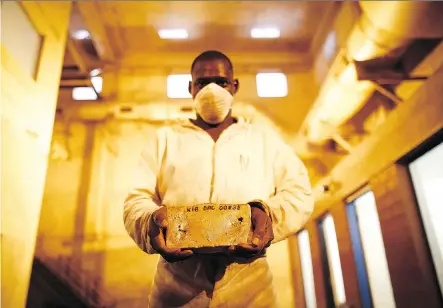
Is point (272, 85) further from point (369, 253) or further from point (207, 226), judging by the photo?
point (207, 226)

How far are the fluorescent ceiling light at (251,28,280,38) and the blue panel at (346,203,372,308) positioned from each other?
7.02 feet

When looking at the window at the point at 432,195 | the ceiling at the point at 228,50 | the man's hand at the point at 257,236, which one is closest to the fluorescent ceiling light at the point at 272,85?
the ceiling at the point at 228,50

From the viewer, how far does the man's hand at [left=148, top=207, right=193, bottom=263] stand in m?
0.70

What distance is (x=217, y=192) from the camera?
0.89 metres

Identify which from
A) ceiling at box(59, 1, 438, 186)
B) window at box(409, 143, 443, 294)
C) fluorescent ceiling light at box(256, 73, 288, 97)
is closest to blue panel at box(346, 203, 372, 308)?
window at box(409, 143, 443, 294)

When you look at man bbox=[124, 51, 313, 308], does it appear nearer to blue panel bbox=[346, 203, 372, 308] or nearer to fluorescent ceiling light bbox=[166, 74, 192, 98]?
blue panel bbox=[346, 203, 372, 308]

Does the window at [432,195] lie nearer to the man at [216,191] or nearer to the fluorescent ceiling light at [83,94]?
the man at [216,191]

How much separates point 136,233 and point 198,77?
540 mm

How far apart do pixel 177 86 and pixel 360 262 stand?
2408 millimetres

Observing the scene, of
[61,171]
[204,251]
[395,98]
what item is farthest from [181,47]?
[204,251]

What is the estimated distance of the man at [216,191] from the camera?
81 cm

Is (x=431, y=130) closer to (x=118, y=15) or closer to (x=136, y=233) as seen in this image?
(x=136, y=233)

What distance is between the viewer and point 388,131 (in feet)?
4.81

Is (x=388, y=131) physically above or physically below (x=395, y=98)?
below
